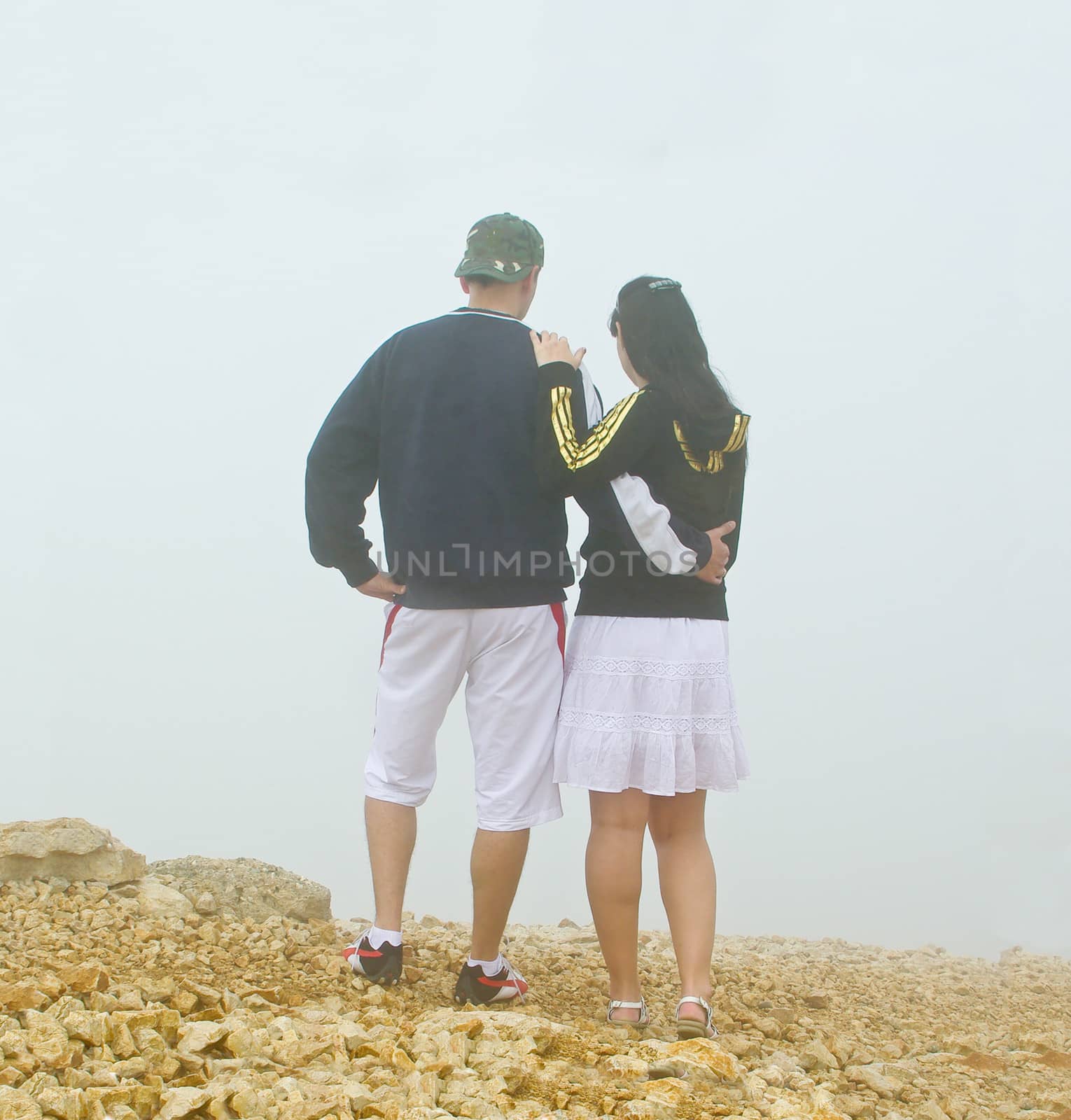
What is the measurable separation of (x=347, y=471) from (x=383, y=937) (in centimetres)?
127

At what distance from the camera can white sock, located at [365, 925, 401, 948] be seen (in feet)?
9.87

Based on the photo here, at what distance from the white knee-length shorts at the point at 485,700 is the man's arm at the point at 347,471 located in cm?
20

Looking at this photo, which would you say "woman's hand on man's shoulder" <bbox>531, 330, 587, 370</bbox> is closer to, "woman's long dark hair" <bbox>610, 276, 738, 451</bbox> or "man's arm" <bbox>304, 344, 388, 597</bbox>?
"woman's long dark hair" <bbox>610, 276, 738, 451</bbox>

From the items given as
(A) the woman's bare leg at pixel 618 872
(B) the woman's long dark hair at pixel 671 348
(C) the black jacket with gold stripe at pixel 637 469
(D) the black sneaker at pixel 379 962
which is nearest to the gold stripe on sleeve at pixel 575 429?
(C) the black jacket with gold stripe at pixel 637 469

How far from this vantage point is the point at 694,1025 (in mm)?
2646

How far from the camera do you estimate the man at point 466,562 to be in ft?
9.49

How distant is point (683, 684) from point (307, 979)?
1.31 meters

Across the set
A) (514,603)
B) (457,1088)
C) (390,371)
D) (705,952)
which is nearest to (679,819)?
(705,952)

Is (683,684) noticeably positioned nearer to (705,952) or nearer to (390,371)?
(705,952)

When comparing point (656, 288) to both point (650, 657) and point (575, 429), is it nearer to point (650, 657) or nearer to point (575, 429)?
point (575, 429)

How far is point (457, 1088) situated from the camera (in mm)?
2172

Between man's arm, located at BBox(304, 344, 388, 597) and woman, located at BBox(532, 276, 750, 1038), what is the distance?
528 millimetres

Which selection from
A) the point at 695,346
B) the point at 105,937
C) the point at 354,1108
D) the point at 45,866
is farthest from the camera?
the point at 45,866

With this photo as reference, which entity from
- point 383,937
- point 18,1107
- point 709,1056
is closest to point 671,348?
point 709,1056
